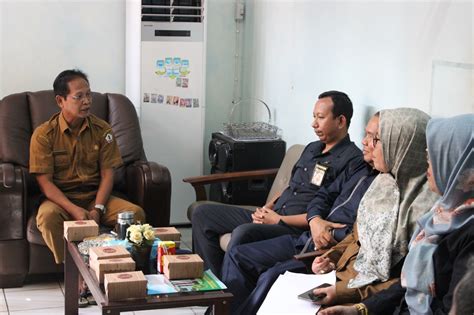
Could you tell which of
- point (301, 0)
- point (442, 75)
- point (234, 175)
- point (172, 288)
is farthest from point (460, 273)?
point (301, 0)

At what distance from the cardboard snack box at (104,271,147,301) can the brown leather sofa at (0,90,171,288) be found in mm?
1579

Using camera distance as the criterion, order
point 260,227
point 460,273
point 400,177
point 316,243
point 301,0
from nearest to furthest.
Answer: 1. point 460,273
2. point 400,177
3. point 316,243
4. point 260,227
5. point 301,0

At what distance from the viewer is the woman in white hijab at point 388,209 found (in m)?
3.19

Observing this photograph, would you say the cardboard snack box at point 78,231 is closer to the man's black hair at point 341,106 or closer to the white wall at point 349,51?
the man's black hair at point 341,106

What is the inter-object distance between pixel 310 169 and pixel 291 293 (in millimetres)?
1180

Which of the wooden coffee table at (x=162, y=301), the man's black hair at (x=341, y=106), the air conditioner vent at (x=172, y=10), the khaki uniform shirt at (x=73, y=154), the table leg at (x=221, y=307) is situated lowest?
the table leg at (x=221, y=307)

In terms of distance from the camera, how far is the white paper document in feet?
10.4

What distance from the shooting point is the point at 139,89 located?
583 cm

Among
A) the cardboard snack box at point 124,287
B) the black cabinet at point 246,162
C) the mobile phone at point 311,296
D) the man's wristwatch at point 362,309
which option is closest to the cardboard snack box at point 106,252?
the cardboard snack box at point 124,287

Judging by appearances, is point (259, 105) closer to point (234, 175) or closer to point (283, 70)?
point (283, 70)

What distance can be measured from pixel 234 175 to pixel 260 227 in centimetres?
91

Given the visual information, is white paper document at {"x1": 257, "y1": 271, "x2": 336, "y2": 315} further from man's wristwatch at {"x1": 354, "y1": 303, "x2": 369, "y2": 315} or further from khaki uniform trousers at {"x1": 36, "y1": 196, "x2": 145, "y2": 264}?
khaki uniform trousers at {"x1": 36, "y1": 196, "x2": 145, "y2": 264}

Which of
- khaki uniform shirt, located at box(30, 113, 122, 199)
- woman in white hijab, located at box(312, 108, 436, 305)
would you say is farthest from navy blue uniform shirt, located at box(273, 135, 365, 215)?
khaki uniform shirt, located at box(30, 113, 122, 199)

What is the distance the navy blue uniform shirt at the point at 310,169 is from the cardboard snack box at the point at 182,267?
3.50ft
